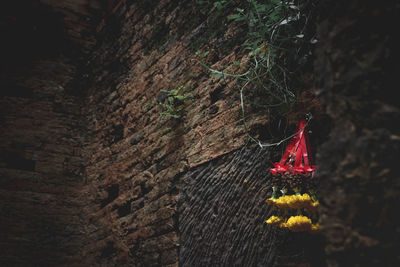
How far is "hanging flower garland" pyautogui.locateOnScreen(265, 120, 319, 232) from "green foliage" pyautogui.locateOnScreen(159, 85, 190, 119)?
3.78 feet

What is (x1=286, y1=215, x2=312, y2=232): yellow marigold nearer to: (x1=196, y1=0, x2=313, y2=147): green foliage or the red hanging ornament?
the red hanging ornament

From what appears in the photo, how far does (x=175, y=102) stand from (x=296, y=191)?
4.97ft

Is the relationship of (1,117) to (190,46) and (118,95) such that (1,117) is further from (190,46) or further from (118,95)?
(190,46)

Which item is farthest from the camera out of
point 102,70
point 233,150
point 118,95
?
point 102,70

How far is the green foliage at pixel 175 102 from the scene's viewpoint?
9.30ft

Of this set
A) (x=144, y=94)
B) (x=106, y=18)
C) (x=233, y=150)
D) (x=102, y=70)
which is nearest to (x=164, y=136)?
(x=144, y=94)

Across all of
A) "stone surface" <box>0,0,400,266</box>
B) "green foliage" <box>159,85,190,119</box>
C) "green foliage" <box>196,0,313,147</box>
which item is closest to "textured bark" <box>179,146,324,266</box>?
"stone surface" <box>0,0,400,266</box>

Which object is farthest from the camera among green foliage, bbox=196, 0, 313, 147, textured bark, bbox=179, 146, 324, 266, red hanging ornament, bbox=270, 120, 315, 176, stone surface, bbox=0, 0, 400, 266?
green foliage, bbox=196, 0, 313, 147

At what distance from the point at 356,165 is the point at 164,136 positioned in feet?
7.34

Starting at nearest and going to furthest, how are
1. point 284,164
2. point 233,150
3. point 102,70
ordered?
point 284,164, point 233,150, point 102,70

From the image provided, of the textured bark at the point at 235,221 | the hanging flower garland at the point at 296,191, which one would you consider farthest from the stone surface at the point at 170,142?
the hanging flower garland at the point at 296,191

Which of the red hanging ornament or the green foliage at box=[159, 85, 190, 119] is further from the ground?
the green foliage at box=[159, 85, 190, 119]

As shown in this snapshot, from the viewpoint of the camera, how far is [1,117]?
4074mm

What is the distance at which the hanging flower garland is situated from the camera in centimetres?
160
